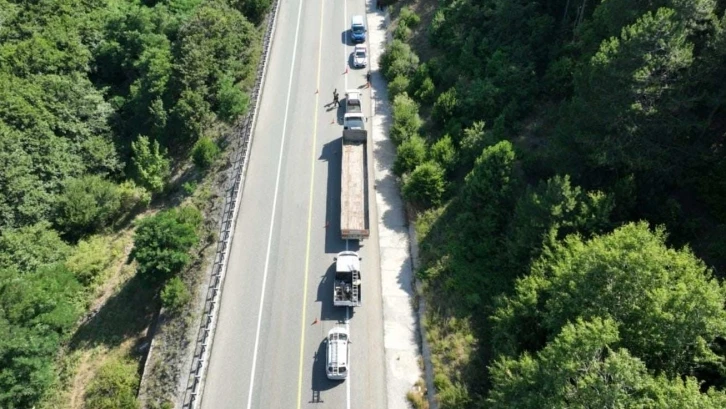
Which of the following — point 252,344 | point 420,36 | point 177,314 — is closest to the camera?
point 252,344

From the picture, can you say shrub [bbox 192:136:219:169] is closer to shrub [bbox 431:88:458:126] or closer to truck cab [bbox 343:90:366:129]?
truck cab [bbox 343:90:366:129]

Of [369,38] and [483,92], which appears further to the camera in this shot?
[369,38]

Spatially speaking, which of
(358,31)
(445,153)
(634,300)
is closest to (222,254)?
(445,153)

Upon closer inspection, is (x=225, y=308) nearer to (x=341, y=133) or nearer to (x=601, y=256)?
(x=341, y=133)

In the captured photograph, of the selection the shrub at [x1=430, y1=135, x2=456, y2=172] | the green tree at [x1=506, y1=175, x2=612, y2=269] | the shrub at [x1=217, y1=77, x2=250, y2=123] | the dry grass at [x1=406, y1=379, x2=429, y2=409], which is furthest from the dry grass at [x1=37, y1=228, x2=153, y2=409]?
the green tree at [x1=506, y1=175, x2=612, y2=269]

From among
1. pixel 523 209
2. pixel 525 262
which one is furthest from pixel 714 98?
pixel 525 262

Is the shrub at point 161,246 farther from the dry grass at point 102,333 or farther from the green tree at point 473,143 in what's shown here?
the green tree at point 473,143
